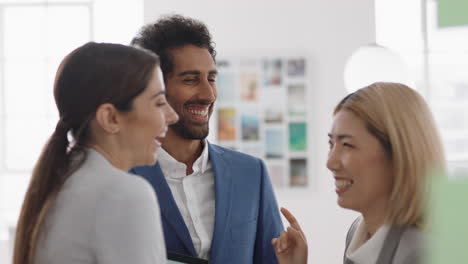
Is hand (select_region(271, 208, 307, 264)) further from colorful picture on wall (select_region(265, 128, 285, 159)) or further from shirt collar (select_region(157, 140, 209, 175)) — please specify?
colorful picture on wall (select_region(265, 128, 285, 159))

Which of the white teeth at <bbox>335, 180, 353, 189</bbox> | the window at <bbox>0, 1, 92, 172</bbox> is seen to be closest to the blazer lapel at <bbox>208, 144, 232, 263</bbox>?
the white teeth at <bbox>335, 180, 353, 189</bbox>

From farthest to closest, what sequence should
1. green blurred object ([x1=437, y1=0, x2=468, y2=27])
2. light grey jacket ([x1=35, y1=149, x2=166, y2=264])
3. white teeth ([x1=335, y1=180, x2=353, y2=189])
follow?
white teeth ([x1=335, y1=180, x2=353, y2=189]) < light grey jacket ([x1=35, y1=149, x2=166, y2=264]) < green blurred object ([x1=437, y1=0, x2=468, y2=27])

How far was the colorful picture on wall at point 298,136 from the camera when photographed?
15.4 ft

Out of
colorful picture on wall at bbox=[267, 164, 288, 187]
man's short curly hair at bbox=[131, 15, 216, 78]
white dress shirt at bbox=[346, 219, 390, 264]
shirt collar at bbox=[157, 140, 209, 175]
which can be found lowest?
colorful picture on wall at bbox=[267, 164, 288, 187]

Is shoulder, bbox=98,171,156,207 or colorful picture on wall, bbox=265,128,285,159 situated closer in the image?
shoulder, bbox=98,171,156,207

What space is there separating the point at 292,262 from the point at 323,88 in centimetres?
339

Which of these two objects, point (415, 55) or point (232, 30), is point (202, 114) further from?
point (415, 55)

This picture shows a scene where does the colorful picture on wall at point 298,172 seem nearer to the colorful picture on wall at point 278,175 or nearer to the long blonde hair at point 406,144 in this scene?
the colorful picture on wall at point 278,175

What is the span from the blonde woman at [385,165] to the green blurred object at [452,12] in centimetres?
84

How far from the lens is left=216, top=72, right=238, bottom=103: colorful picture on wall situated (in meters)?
4.76

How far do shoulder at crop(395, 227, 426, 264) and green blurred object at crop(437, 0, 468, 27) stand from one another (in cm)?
89

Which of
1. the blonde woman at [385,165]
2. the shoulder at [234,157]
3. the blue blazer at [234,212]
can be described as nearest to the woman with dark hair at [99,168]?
the blonde woman at [385,165]

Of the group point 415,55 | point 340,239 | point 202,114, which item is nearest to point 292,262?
point 202,114

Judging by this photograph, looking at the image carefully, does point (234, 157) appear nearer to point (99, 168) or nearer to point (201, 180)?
point (201, 180)
